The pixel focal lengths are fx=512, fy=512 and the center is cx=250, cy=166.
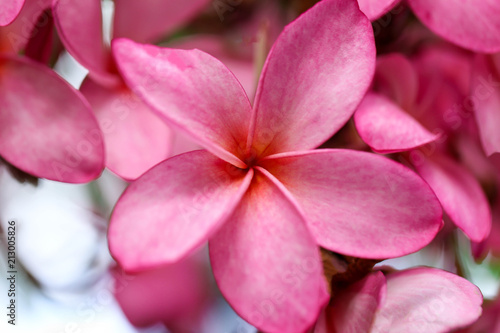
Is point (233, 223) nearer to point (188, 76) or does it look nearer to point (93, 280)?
point (188, 76)

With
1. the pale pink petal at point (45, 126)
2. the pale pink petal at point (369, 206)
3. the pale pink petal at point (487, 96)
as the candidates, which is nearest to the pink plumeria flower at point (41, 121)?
the pale pink petal at point (45, 126)

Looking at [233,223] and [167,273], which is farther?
[167,273]

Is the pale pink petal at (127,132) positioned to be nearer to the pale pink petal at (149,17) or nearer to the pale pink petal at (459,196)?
the pale pink petal at (149,17)

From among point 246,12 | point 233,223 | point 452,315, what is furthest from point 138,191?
point 246,12

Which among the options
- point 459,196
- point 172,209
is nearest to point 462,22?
point 459,196

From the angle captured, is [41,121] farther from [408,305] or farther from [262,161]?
[408,305]

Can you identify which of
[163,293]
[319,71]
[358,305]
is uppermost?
[319,71]
